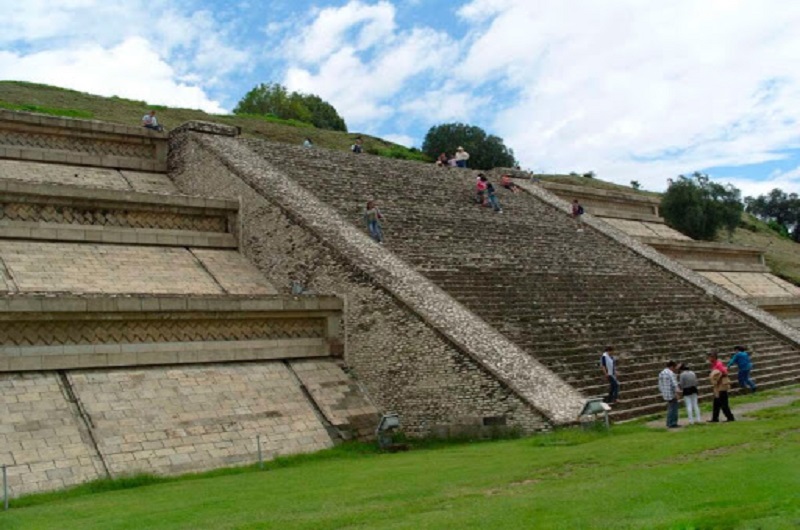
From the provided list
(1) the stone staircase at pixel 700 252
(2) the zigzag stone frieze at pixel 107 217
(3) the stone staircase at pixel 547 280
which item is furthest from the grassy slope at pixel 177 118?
(2) the zigzag stone frieze at pixel 107 217

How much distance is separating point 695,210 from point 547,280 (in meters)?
19.9

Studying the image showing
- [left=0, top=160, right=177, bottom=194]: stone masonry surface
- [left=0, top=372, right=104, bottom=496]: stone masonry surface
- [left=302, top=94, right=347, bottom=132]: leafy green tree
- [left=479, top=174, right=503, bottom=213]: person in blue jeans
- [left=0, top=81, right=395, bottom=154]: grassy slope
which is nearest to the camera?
[left=0, top=372, right=104, bottom=496]: stone masonry surface

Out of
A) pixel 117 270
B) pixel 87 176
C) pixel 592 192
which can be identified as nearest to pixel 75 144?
pixel 87 176

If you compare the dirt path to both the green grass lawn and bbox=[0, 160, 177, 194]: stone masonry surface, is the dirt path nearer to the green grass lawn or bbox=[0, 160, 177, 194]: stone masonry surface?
the green grass lawn

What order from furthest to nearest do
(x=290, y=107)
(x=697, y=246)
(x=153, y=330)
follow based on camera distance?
(x=290, y=107), (x=697, y=246), (x=153, y=330)

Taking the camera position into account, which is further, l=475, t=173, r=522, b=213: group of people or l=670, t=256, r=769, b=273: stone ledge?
l=670, t=256, r=769, b=273: stone ledge

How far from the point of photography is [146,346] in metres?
11.6

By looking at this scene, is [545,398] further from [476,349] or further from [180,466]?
[180,466]

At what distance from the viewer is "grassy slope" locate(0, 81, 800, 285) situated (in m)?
26.3

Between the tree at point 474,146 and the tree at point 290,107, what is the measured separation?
8842mm

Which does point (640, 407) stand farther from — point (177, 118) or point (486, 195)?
point (177, 118)

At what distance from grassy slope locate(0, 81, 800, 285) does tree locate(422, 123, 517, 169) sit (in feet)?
7.00

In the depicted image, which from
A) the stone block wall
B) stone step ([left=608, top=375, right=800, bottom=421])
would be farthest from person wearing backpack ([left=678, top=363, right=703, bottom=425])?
the stone block wall

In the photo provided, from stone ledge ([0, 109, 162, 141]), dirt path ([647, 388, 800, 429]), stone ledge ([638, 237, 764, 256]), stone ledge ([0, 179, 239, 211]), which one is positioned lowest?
dirt path ([647, 388, 800, 429])
